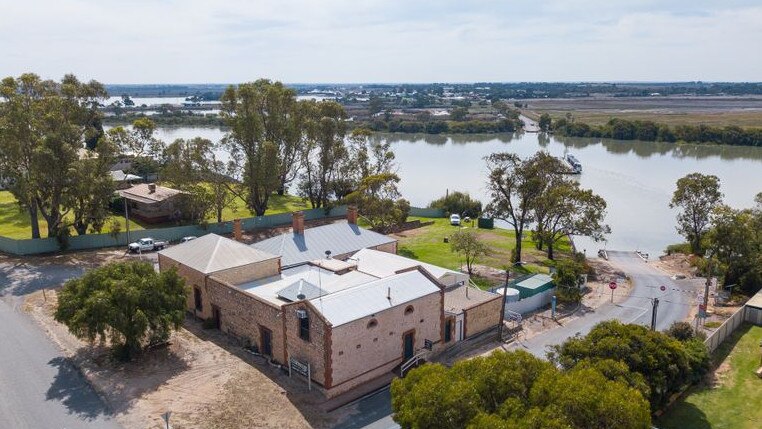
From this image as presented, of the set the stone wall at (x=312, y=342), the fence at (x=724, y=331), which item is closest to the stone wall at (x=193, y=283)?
the stone wall at (x=312, y=342)

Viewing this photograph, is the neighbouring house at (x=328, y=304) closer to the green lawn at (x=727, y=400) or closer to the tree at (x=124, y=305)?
the tree at (x=124, y=305)

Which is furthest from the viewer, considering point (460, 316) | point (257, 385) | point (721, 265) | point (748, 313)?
point (721, 265)

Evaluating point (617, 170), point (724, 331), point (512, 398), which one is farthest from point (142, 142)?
point (617, 170)

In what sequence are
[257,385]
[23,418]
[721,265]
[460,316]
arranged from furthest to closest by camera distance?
[721,265] < [460,316] < [257,385] < [23,418]

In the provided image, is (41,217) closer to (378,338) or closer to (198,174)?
(198,174)

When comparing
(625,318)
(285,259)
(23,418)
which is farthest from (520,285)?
(23,418)

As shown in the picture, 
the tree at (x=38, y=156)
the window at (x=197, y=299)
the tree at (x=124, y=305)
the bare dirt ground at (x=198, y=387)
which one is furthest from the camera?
the tree at (x=38, y=156)

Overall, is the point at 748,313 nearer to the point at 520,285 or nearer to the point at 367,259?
the point at 520,285
